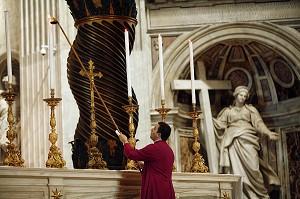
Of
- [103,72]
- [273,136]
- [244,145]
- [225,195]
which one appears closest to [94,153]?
[103,72]

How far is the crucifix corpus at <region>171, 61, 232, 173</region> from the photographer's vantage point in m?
12.2

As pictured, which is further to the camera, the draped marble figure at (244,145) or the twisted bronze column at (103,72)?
the draped marble figure at (244,145)

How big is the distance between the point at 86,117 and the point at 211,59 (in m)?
6.44

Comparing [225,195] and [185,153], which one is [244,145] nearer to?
[185,153]

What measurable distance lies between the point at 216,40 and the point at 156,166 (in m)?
6.54

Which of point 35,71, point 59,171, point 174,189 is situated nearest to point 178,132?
point 35,71

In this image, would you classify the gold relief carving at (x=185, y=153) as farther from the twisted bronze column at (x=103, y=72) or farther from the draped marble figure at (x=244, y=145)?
the twisted bronze column at (x=103, y=72)

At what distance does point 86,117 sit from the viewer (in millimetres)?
6605

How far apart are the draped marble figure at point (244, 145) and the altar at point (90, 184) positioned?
17.2 feet

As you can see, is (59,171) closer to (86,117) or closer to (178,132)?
(86,117)

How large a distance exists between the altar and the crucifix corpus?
17.4 ft

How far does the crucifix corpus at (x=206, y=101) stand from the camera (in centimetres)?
1223

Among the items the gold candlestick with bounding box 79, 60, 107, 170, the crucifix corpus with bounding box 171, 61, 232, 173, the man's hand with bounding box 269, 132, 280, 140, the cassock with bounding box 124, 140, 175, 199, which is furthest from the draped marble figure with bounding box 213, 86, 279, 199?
the cassock with bounding box 124, 140, 175, 199

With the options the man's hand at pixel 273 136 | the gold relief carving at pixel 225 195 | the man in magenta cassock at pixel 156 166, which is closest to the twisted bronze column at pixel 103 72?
the man in magenta cassock at pixel 156 166
